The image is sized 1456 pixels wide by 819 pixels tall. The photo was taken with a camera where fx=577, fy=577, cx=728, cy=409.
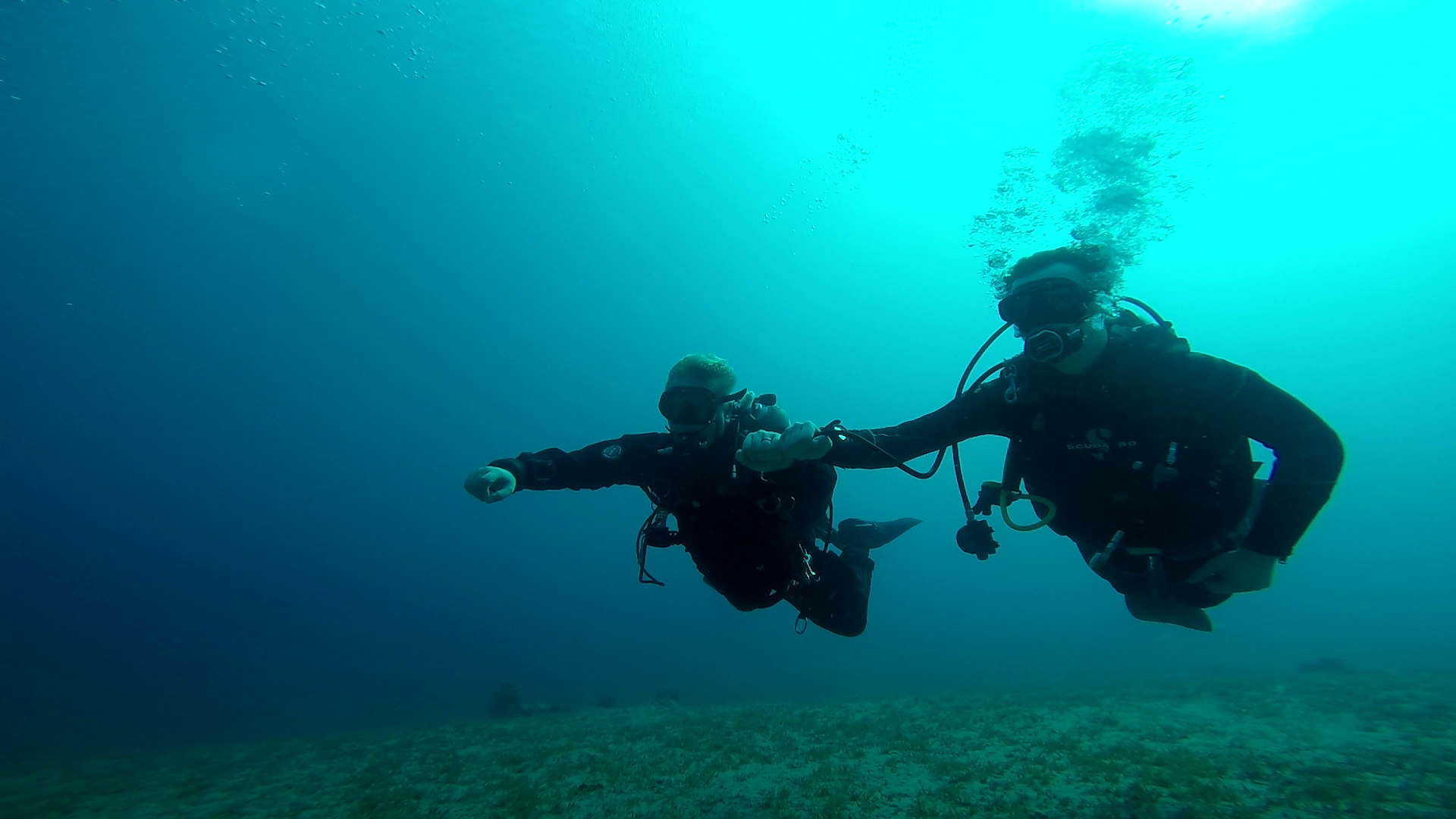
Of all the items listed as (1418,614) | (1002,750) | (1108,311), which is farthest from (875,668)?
(1418,614)

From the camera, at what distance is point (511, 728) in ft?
30.5

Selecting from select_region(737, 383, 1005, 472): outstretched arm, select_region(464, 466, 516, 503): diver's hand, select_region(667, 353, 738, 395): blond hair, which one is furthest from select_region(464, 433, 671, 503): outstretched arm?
select_region(737, 383, 1005, 472): outstretched arm

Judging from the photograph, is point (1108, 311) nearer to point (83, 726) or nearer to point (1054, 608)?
point (83, 726)

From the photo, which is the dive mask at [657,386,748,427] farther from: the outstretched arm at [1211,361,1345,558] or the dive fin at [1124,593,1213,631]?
the outstretched arm at [1211,361,1345,558]

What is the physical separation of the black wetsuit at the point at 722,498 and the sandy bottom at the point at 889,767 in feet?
5.19

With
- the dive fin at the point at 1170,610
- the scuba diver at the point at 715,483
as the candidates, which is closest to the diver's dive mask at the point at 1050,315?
the scuba diver at the point at 715,483

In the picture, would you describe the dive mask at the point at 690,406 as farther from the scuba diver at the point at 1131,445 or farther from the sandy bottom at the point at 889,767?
the sandy bottom at the point at 889,767

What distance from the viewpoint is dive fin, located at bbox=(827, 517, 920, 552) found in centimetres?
563

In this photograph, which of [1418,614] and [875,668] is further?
[1418,614]

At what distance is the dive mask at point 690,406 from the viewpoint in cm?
436

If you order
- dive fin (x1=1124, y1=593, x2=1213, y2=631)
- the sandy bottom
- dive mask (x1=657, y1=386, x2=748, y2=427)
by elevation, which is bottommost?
the sandy bottom

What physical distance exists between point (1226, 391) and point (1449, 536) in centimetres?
14647

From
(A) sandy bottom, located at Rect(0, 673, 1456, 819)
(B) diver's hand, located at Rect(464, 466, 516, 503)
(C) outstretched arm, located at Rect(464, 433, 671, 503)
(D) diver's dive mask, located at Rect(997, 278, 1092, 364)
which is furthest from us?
(C) outstretched arm, located at Rect(464, 433, 671, 503)

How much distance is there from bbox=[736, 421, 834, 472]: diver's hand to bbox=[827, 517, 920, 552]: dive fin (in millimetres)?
2906
